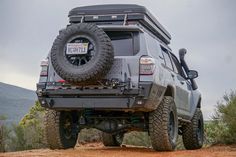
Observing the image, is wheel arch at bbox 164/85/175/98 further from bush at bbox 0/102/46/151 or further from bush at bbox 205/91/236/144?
bush at bbox 0/102/46/151

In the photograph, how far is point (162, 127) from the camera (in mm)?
8453

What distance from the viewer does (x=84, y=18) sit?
9219mm

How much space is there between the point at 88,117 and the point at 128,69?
1.34 meters

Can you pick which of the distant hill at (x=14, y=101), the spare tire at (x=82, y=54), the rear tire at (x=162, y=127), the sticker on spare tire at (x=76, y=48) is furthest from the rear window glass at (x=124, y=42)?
the distant hill at (x=14, y=101)

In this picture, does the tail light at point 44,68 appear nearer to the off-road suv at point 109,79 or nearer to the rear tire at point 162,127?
the off-road suv at point 109,79

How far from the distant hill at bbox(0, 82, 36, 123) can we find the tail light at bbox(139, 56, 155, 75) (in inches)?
1882

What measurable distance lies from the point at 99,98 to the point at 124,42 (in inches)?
42.8

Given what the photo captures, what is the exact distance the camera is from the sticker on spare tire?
8.15 m

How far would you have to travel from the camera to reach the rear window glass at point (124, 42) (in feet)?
28.2

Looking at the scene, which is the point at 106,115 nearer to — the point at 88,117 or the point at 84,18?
the point at 88,117

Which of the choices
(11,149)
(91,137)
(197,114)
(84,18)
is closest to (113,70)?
(84,18)

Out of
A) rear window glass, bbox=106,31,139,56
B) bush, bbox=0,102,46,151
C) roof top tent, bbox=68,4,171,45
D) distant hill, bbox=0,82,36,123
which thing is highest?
distant hill, bbox=0,82,36,123

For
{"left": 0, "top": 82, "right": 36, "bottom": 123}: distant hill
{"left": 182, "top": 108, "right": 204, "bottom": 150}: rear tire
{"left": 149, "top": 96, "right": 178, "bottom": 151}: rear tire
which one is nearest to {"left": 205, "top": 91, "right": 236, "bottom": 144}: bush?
{"left": 182, "top": 108, "right": 204, "bottom": 150}: rear tire

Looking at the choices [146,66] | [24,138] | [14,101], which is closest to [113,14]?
[146,66]
